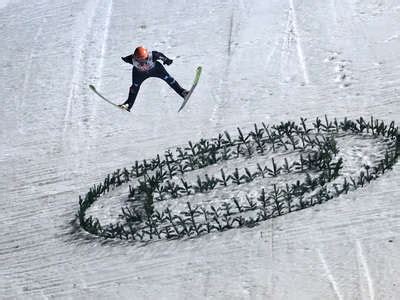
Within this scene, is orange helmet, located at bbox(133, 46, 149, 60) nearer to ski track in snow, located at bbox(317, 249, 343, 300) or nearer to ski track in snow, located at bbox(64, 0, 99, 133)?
ski track in snow, located at bbox(64, 0, 99, 133)

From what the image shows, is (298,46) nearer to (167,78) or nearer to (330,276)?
(167,78)

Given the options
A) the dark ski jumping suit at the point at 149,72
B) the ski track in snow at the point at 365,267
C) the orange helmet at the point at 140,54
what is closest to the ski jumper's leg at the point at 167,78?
the dark ski jumping suit at the point at 149,72

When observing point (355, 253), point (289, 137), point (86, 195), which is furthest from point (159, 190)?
point (355, 253)

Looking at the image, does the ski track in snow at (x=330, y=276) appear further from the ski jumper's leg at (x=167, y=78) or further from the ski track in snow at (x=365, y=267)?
the ski jumper's leg at (x=167, y=78)

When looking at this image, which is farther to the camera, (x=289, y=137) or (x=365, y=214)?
(x=289, y=137)

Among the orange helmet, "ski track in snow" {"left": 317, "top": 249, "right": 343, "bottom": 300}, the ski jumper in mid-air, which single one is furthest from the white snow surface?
the orange helmet

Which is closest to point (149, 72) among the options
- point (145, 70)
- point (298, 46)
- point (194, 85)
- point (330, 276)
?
point (145, 70)

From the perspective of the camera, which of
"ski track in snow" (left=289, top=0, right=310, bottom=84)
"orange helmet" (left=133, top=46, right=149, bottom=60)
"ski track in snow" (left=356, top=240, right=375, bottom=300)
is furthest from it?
"ski track in snow" (left=289, top=0, right=310, bottom=84)

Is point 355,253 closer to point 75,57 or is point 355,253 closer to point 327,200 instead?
point 327,200
